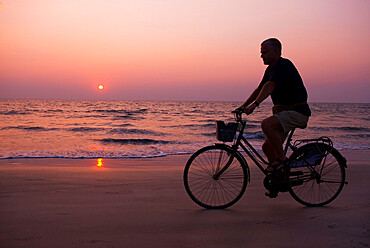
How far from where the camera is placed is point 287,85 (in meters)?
3.89

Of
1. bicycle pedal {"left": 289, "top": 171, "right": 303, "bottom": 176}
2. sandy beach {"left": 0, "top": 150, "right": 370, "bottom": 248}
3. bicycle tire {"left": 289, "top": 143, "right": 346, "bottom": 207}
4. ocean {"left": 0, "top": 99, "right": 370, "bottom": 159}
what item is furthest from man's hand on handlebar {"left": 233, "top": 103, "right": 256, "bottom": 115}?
ocean {"left": 0, "top": 99, "right": 370, "bottom": 159}

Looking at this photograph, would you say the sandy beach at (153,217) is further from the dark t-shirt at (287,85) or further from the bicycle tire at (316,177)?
the dark t-shirt at (287,85)

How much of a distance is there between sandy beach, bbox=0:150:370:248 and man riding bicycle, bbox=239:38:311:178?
2.49 feet

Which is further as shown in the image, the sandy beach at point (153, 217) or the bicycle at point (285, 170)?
the bicycle at point (285, 170)

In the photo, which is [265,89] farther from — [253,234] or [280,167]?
[253,234]

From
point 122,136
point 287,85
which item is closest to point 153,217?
point 287,85

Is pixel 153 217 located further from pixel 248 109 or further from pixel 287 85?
pixel 287 85

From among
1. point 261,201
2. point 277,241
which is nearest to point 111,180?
point 261,201

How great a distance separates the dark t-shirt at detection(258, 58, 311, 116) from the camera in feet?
12.6

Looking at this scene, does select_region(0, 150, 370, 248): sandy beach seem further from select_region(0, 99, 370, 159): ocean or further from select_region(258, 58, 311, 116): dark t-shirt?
select_region(0, 99, 370, 159): ocean

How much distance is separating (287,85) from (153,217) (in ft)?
6.72

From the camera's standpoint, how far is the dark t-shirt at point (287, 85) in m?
3.83

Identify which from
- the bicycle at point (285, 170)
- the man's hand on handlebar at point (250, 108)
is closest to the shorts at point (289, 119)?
the bicycle at point (285, 170)

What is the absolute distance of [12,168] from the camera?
22.6ft
